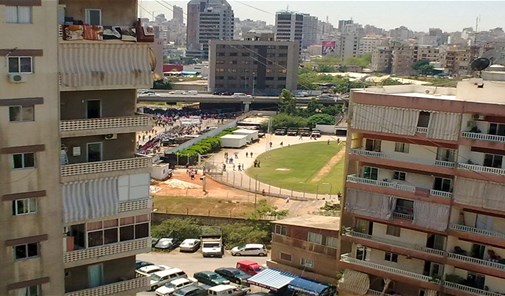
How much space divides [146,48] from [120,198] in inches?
163

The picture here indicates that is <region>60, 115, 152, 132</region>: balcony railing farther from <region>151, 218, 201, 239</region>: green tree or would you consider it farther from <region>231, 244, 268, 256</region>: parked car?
<region>151, 218, 201, 239</region>: green tree

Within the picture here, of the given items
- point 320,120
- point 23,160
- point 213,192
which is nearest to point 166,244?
point 213,192

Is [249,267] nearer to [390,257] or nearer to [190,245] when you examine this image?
[190,245]

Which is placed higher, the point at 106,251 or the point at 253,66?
Answer: the point at 253,66

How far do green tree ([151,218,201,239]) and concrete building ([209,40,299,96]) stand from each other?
8978 cm

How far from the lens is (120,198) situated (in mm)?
17562

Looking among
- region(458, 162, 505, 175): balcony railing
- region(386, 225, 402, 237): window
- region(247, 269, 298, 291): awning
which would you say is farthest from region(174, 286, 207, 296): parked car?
region(458, 162, 505, 175): balcony railing

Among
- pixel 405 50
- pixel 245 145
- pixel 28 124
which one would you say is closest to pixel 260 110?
pixel 245 145

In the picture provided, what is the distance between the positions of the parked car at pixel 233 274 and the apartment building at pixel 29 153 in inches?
653

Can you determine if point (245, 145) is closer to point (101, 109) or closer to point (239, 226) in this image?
point (239, 226)

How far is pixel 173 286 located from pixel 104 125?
15.3 m

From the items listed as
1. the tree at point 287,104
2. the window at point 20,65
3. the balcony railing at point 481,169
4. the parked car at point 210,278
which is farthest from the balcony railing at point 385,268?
the tree at point 287,104

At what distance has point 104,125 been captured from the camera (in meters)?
17.1

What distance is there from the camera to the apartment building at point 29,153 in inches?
601
